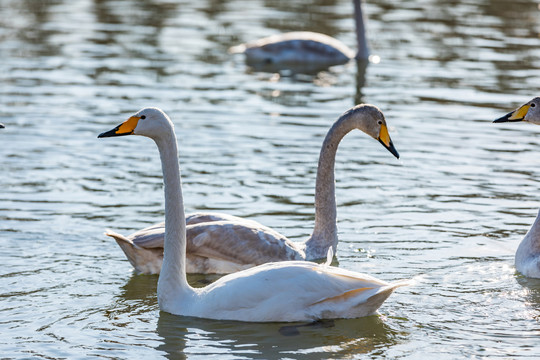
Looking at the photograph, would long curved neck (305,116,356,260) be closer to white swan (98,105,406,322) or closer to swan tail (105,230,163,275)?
swan tail (105,230,163,275)

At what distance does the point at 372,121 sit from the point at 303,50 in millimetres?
10288

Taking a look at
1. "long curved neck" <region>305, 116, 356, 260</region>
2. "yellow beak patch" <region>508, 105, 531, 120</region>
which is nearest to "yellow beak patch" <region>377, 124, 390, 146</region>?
"long curved neck" <region>305, 116, 356, 260</region>

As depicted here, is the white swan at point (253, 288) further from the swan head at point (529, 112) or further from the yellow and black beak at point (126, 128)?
the swan head at point (529, 112)

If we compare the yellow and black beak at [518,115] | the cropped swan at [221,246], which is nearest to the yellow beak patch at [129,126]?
the cropped swan at [221,246]

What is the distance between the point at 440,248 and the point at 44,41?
40.9 feet

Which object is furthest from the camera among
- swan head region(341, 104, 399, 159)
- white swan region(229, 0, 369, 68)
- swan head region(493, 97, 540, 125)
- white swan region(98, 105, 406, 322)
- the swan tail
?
white swan region(229, 0, 369, 68)

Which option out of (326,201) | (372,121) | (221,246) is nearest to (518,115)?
(372,121)

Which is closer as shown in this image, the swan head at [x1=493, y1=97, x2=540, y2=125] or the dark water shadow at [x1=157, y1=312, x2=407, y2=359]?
the dark water shadow at [x1=157, y1=312, x2=407, y2=359]

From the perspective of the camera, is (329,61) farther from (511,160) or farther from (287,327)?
(287,327)

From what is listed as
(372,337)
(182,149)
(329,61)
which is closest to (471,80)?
(329,61)

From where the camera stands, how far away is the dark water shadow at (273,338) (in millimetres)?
7117

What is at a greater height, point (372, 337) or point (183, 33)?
point (183, 33)

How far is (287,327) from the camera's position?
751cm

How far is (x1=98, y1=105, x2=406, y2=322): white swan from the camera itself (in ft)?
24.5
